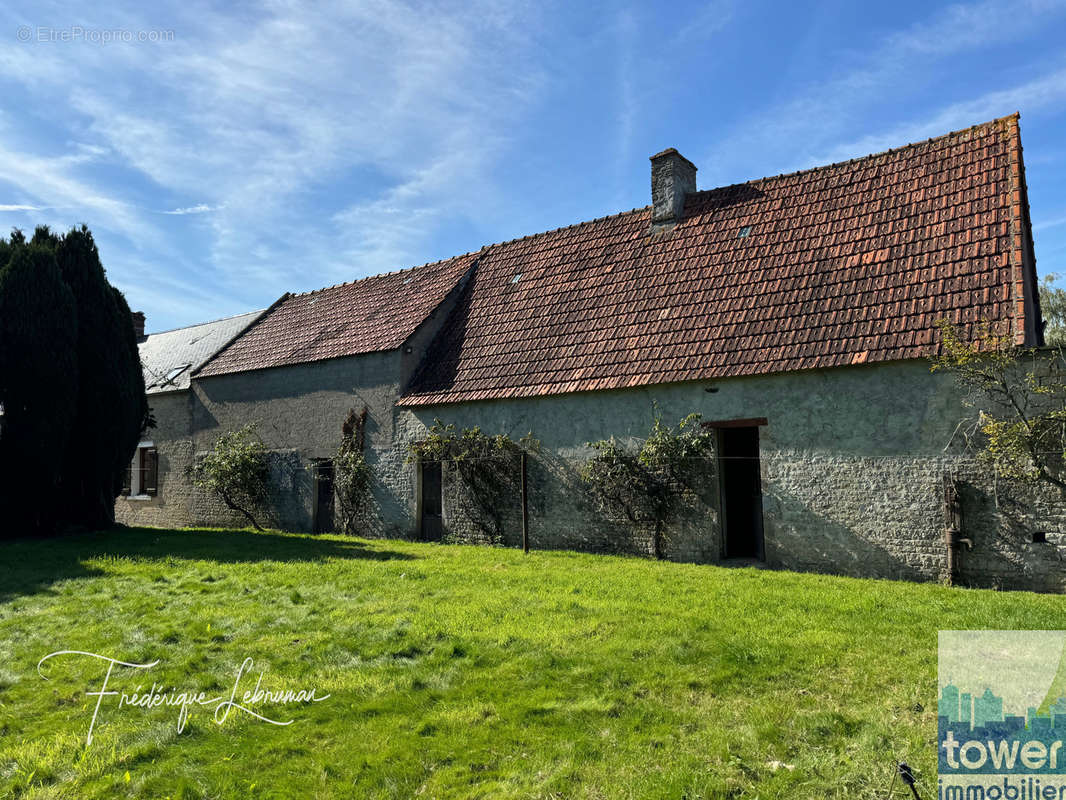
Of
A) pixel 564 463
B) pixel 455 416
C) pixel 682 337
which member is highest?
pixel 682 337

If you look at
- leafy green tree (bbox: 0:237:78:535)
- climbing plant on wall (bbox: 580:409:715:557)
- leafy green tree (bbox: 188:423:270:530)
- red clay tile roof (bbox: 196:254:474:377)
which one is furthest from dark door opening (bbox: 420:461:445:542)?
leafy green tree (bbox: 0:237:78:535)

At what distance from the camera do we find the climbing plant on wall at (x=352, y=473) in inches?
658

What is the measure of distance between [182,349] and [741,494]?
20.3m

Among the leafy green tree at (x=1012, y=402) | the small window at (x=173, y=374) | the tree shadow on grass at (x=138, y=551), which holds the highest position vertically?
the small window at (x=173, y=374)

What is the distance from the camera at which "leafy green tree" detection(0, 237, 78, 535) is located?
14.0 m

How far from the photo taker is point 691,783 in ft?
14.1

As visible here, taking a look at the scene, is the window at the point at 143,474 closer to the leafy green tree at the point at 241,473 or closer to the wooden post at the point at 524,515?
the leafy green tree at the point at 241,473

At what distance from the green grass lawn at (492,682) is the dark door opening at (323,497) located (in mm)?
7592

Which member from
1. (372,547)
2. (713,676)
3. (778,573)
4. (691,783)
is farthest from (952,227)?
(372,547)

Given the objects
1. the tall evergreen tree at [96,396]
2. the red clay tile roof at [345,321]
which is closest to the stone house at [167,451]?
the red clay tile roof at [345,321]

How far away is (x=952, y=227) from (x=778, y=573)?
6.19 meters

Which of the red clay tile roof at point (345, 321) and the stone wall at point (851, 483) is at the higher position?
the red clay tile roof at point (345, 321)

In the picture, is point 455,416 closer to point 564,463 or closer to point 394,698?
point 564,463

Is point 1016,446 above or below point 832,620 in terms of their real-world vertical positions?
above
